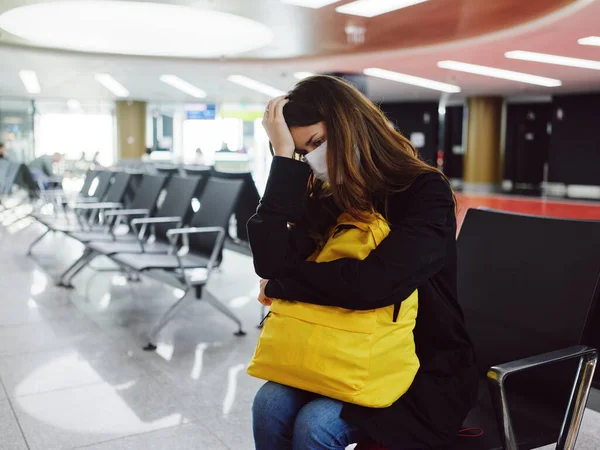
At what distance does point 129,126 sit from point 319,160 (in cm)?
2308

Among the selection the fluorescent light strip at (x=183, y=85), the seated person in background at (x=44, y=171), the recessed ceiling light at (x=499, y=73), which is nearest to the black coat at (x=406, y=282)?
the seated person in background at (x=44, y=171)

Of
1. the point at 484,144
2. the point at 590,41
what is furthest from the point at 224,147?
the point at 590,41

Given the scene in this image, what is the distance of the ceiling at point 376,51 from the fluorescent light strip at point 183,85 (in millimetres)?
392

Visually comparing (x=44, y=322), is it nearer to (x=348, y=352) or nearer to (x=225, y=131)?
(x=348, y=352)

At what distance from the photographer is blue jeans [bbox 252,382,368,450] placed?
128 cm

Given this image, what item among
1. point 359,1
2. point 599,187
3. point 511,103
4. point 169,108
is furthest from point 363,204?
point 169,108

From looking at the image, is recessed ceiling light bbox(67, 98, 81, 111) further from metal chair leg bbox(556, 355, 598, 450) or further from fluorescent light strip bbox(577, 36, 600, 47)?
metal chair leg bbox(556, 355, 598, 450)

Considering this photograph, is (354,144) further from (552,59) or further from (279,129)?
(552,59)

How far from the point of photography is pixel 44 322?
3.96 meters

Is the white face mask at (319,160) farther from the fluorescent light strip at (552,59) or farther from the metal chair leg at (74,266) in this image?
the fluorescent light strip at (552,59)

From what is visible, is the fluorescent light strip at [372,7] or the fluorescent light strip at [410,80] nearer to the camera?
the fluorescent light strip at [372,7]

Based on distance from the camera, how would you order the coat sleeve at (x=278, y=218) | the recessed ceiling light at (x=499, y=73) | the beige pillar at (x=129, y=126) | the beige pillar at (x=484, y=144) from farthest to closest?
the beige pillar at (x=129, y=126), the beige pillar at (x=484, y=144), the recessed ceiling light at (x=499, y=73), the coat sleeve at (x=278, y=218)

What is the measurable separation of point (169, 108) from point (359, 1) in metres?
18.6

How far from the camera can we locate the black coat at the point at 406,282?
127 centimetres
